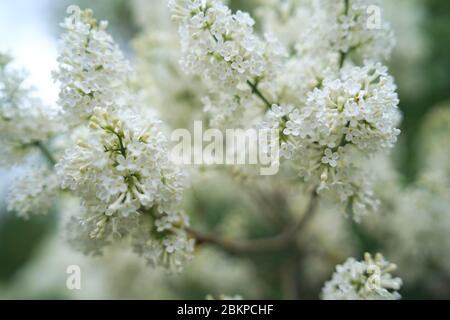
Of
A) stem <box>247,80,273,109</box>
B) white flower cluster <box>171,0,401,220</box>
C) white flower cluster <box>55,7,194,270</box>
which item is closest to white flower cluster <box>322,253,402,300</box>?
white flower cluster <box>171,0,401,220</box>

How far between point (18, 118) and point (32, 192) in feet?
1.42

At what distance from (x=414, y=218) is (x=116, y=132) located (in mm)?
2642

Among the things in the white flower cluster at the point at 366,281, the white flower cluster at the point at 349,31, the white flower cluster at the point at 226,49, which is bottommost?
the white flower cluster at the point at 366,281

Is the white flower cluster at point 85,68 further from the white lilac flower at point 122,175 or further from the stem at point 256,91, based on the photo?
the stem at point 256,91

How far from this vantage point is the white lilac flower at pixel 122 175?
209 cm

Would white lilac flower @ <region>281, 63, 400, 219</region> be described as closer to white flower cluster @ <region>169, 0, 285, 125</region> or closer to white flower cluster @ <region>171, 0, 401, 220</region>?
white flower cluster @ <region>171, 0, 401, 220</region>

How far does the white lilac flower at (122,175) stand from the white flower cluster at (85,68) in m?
0.24

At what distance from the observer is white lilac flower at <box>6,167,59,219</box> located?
2.63 m

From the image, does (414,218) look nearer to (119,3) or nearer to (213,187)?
(213,187)

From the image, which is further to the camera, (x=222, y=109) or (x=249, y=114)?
(x=249, y=114)

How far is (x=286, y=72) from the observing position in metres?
2.75

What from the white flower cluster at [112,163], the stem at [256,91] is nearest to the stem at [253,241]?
the white flower cluster at [112,163]

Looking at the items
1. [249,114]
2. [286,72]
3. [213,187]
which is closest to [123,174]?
[249,114]
